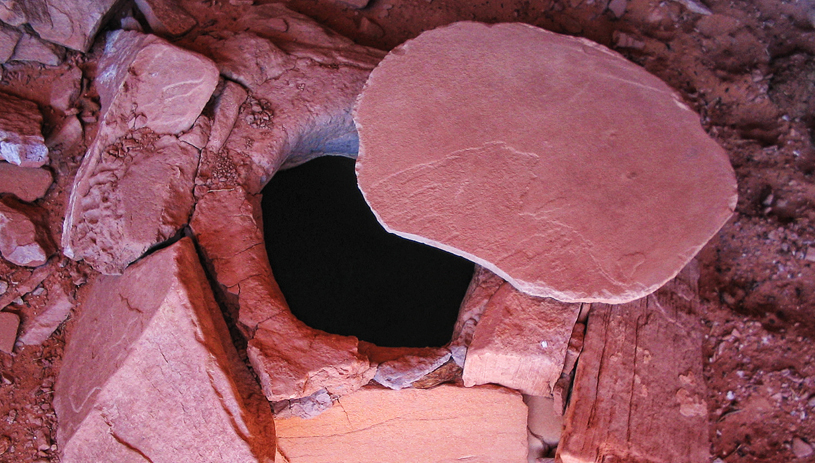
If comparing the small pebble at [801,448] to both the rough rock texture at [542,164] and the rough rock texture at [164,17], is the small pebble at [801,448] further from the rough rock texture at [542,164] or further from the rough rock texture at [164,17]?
the rough rock texture at [164,17]

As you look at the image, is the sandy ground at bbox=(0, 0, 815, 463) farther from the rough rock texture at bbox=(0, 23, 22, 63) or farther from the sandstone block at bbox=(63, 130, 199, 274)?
the sandstone block at bbox=(63, 130, 199, 274)

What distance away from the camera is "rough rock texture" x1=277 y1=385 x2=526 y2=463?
241cm

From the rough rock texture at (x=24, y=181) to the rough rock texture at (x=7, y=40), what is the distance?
0.51 meters

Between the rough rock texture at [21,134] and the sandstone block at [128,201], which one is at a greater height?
the rough rock texture at [21,134]

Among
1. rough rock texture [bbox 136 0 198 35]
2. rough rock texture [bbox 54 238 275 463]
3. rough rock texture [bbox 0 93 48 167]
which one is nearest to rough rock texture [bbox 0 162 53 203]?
rough rock texture [bbox 0 93 48 167]

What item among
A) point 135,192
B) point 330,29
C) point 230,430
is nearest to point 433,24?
point 330,29

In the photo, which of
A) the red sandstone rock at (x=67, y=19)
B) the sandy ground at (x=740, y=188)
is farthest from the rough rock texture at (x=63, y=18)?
the sandy ground at (x=740, y=188)

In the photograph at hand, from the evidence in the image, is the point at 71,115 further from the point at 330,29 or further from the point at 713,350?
the point at 713,350

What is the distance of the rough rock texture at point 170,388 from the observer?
6.43 ft

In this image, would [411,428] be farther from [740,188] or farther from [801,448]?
[740,188]

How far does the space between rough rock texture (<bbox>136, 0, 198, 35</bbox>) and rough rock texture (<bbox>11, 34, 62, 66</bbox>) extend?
44cm

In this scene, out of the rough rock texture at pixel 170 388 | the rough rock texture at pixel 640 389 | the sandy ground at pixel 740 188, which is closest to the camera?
the rough rock texture at pixel 170 388

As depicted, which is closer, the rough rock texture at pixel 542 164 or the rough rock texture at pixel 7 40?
the rough rock texture at pixel 542 164

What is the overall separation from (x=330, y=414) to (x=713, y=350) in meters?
1.79
